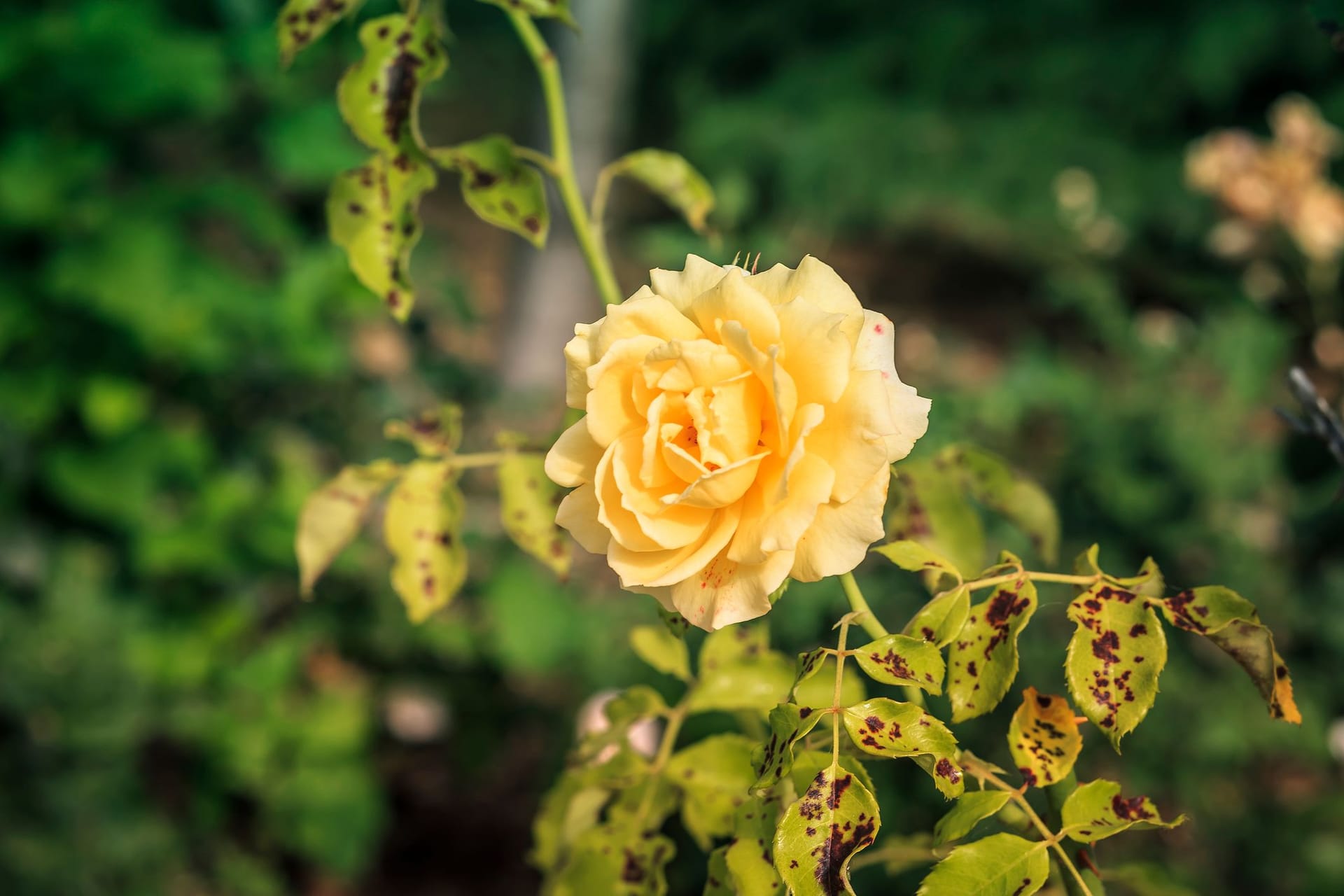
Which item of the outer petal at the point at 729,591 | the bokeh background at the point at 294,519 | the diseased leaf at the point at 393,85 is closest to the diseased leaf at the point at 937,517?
the outer petal at the point at 729,591

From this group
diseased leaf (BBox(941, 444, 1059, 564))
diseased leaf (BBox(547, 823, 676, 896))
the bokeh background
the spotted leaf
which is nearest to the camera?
the spotted leaf

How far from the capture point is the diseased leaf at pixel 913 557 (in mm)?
499

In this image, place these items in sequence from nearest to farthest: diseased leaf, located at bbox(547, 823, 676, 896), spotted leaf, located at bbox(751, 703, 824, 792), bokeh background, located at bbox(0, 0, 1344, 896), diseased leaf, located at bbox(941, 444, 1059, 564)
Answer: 1. spotted leaf, located at bbox(751, 703, 824, 792)
2. diseased leaf, located at bbox(547, 823, 676, 896)
3. diseased leaf, located at bbox(941, 444, 1059, 564)
4. bokeh background, located at bbox(0, 0, 1344, 896)

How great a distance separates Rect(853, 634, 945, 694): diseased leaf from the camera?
47cm

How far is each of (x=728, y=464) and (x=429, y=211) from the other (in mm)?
5319

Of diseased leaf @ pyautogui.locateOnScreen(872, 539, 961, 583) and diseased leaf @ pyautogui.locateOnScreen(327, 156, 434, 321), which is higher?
diseased leaf @ pyautogui.locateOnScreen(327, 156, 434, 321)

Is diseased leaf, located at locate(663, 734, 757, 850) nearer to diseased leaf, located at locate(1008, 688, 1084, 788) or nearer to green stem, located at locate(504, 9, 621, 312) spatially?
diseased leaf, located at locate(1008, 688, 1084, 788)

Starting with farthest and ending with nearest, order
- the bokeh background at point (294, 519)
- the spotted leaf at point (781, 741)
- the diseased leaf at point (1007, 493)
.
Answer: the bokeh background at point (294, 519) < the diseased leaf at point (1007, 493) < the spotted leaf at point (781, 741)

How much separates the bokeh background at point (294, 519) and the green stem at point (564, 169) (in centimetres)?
65

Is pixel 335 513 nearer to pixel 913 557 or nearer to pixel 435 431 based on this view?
pixel 435 431

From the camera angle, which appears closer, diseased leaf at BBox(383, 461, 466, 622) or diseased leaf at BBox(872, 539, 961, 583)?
diseased leaf at BBox(872, 539, 961, 583)

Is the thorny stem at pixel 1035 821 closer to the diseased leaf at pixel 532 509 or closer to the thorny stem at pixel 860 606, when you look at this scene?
the thorny stem at pixel 860 606

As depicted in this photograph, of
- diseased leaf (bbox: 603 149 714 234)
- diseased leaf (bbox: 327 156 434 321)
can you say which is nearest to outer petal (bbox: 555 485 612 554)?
diseased leaf (bbox: 327 156 434 321)

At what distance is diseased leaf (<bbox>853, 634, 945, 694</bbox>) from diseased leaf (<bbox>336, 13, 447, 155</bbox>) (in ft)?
1.32
